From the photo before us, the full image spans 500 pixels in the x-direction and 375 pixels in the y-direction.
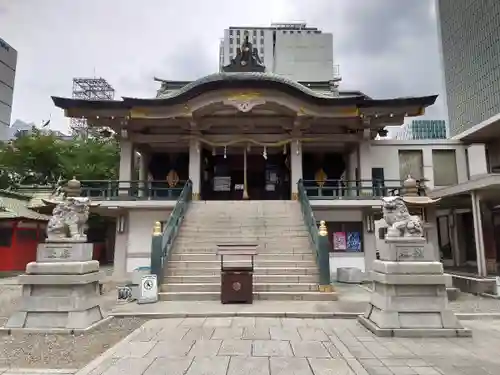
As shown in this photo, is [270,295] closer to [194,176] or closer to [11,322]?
[11,322]

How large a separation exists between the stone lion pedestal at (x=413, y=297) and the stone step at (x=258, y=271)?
3945mm

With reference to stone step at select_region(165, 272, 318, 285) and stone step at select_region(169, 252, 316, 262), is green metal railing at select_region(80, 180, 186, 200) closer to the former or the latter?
stone step at select_region(169, 252, 316, 262)

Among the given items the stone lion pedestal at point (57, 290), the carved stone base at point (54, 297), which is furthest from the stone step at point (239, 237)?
the carved stone base at point (54, 297)

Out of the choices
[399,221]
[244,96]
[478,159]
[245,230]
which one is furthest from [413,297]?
[478,159]

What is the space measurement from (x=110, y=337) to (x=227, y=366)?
9.05 ft

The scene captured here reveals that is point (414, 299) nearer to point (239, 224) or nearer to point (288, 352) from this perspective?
point (288, 352)

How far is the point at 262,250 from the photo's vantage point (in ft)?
38.8

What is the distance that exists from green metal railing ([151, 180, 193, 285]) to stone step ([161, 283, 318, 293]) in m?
0.49

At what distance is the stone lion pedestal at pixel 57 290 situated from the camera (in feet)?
22.1

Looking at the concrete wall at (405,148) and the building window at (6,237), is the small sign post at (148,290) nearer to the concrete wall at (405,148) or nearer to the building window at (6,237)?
the concrete wall at (405,148)

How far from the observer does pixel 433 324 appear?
21.0 feet

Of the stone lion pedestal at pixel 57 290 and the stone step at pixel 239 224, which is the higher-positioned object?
the stone step at pixel 239 224

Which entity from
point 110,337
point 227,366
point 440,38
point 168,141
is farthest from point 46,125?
point 440,38

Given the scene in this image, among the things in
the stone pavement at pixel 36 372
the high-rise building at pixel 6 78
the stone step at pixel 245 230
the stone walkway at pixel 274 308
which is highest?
the high-rise building at pixel 6 78
